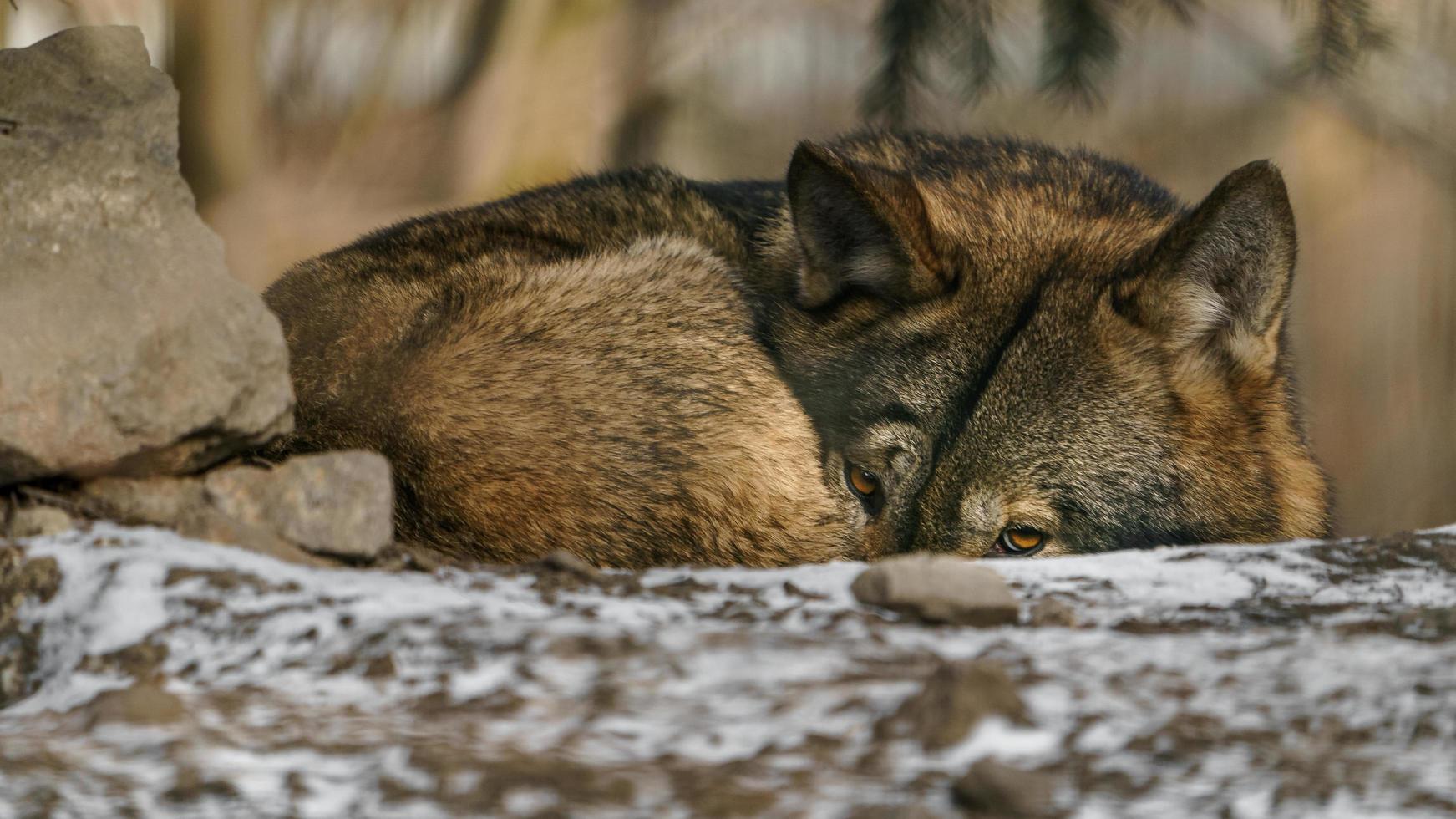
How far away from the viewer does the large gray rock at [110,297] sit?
2598 millimetres

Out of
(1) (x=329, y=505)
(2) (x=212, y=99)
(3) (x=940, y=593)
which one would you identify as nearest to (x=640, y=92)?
(2) (x=212, y=99)

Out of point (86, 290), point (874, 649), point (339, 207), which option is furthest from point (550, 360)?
point (339, 207)

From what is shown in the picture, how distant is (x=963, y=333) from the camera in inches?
146

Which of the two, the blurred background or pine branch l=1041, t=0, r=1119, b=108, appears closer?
pine branch l=1041, t=0, r=1119, b=108

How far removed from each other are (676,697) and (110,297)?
1463 millimetres

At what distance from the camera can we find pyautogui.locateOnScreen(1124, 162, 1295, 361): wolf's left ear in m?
3.34

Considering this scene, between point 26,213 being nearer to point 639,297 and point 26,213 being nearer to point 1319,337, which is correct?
point 639,297

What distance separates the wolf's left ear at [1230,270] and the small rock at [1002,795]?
2022 mm

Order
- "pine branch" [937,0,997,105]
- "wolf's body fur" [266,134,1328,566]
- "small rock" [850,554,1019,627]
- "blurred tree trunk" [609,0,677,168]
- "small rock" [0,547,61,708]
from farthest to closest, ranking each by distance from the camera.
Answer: "blurred tree trunk" [609,0,677,168], "pine branch" [937,0,997,105], "wolf's body fur" [266,134,1328,566], "small rock" [850,554,1019,627], "small rock" [0,547,61,708]

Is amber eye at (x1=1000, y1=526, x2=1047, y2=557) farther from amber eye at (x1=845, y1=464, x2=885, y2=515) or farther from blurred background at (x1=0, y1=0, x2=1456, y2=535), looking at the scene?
blurred background at (x1=0, y1=0, x2=1456, y2=535)

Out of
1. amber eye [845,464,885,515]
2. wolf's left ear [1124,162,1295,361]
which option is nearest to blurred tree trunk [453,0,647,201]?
amber eye [845,464,885,515]

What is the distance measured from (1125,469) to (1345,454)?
7.35 m

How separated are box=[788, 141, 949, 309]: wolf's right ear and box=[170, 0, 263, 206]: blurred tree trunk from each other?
5609mm

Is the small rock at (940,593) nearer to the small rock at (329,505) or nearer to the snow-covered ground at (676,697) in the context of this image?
the snow-covered ground at (676,697)
